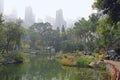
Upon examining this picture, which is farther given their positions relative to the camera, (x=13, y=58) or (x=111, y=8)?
(x=13, y=58)

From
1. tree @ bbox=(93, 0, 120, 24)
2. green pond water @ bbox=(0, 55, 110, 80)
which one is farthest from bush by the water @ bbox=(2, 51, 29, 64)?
tree @ bbox=(93, 0, 120, 24)

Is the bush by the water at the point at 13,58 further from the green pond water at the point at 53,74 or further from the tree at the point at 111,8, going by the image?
the tree at the point at 111,8

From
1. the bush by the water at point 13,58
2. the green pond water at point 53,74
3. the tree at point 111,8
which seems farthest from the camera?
the bush by the water at point 13,58

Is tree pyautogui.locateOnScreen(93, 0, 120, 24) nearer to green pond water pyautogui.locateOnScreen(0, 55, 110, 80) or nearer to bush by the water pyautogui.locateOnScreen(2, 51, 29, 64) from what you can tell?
green pond water pyautogui.locateOnScreen(0, 55, 110, 80)

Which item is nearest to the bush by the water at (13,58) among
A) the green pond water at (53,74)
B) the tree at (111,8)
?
the green pond water at (53,74)

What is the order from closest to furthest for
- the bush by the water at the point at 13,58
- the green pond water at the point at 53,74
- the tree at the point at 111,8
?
1. the tree at the point at 111,8
2. the green pond water at the point at 53,74
3. the bush by the water at the point at 13,58

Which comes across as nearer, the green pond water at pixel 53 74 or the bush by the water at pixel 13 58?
the green pond water at pixel 53 74

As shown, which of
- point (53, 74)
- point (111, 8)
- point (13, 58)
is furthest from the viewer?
point (13, 58)

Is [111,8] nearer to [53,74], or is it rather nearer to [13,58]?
[53,74]

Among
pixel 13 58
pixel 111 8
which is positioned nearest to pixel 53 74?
pixel 111 8

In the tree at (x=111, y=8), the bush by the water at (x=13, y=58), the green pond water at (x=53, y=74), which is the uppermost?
the tree at (x=111, y=8)

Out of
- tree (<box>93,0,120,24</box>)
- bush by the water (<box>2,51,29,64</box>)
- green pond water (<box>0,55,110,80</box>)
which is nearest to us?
tree (<box>93,0,120,24</box>)

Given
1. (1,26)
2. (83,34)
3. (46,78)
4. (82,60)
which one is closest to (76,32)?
(83,34)

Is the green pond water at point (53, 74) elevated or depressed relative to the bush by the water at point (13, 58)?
depressed
